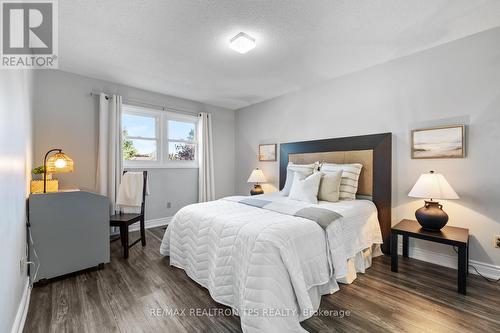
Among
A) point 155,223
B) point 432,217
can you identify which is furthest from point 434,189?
point 155,223

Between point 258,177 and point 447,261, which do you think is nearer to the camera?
point 447,261

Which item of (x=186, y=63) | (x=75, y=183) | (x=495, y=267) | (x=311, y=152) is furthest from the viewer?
(x=311, y=152)

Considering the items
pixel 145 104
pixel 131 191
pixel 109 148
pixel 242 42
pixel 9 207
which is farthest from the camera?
pixel 145 104

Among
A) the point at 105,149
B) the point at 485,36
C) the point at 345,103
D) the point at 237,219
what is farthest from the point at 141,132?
the point at 485,36

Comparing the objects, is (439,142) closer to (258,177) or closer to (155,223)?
(258,177)

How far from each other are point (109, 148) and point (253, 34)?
2.74 meters

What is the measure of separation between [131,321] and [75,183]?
98.8 inches

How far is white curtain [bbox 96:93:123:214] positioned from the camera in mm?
3324

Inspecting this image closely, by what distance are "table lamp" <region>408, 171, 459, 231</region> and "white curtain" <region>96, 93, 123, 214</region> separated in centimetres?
399

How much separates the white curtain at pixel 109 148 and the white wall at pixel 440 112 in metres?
3.19

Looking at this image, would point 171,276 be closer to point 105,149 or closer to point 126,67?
point 105,149

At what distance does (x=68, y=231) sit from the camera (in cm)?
222

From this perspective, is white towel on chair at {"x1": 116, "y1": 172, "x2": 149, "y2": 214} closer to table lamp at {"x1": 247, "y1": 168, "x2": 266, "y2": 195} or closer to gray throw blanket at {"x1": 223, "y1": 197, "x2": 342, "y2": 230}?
gray throw blanket at {"x1": 223, "y1": 197, "x2": 342, "y2": 230}

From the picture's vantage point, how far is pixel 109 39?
2332 millimetres
